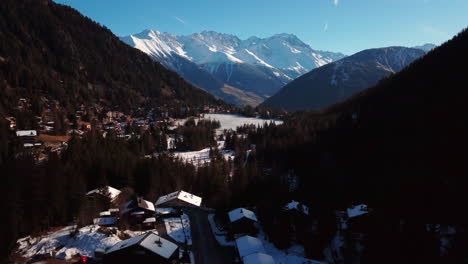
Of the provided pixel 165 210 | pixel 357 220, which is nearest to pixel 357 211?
pixel 357 220

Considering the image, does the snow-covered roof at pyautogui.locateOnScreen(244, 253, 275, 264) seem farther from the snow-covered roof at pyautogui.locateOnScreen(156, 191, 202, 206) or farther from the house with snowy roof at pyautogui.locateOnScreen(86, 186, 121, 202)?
the house with snowy roof at pyautogui.locateOnScreen(86, 186, 121, 202)

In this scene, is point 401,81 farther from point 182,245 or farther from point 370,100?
point 182,245

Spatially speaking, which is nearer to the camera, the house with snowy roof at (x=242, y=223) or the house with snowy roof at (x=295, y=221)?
the house with snowy roof at (x=242, y=223)

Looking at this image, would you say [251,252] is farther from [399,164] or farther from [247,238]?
[399,164]

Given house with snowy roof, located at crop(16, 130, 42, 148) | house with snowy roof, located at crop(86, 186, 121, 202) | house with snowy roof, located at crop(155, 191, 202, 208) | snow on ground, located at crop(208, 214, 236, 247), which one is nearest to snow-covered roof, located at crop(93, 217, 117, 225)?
house with snowy roof, located at crop(86, 186, 121, 202)

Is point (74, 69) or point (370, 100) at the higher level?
point (74, 69)

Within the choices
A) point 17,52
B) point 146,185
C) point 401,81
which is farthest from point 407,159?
point 17,52

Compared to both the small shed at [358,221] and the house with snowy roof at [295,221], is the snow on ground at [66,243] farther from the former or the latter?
the small shed at [358,221]

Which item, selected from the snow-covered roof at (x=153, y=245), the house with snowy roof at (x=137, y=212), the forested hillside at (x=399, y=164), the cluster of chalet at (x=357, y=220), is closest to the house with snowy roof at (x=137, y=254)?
the snow-covered roof at (x=153, y=245)
